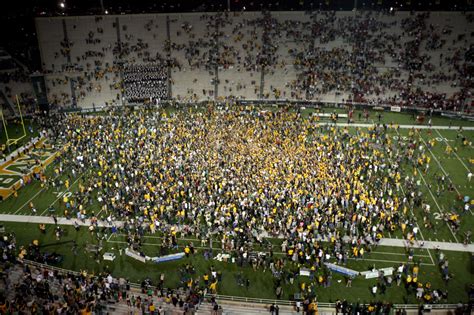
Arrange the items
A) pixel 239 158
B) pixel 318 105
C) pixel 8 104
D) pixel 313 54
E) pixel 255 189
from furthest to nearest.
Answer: pixel 313 54, pixel 318 105, pixel 8 104, pixel 239 158, pixel 255 189

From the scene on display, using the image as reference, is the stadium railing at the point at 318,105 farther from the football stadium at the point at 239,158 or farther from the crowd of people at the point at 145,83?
the crowd of people at the point at 145,83

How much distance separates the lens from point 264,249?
2252 centimetres

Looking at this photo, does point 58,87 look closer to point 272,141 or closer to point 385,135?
point 272,141

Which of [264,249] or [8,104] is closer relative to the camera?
[264,249]

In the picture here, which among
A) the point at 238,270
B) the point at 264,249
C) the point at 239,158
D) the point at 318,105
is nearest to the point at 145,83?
the point at 318,105

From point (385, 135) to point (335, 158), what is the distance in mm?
8638

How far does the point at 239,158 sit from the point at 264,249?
32.0 feet

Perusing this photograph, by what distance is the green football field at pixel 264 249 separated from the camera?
781 inches

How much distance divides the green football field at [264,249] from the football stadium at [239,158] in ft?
0.39

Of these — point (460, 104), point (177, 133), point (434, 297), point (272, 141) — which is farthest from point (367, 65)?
point (434, 297)

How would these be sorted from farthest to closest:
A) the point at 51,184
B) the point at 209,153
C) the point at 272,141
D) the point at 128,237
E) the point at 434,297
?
the point at 272,141
the point at 209,153
the point at 51,184
the point at 128,237
the point at 434,297

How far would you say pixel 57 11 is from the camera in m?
55.3

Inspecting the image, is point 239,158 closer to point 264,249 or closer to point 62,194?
point 264,249

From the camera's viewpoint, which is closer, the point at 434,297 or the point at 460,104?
the point at 434,297
